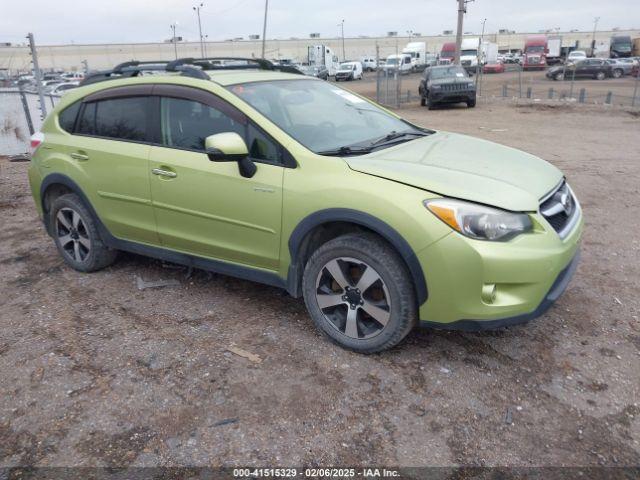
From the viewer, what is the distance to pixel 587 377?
302 cm

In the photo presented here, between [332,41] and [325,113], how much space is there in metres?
96.9

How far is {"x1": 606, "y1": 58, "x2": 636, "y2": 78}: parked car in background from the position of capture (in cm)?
3607

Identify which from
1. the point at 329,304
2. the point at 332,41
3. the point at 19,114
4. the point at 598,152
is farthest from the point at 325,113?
the point at 332,41

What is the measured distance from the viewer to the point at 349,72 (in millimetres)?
46938

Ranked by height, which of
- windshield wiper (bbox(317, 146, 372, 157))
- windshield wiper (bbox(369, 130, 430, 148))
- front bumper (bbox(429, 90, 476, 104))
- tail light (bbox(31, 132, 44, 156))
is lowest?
front bumper (bbox(429, 90, 476, 104))

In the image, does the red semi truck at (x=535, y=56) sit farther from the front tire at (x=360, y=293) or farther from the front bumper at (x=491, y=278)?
the front tire at (x=360, y=293)

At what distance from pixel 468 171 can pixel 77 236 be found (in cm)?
333

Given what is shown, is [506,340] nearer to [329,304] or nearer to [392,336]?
[392,336]

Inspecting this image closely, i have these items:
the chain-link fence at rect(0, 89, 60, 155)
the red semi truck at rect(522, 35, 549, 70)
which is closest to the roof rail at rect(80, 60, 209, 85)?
Result: the chain-link fence at rect(0, 89, 60, 155)

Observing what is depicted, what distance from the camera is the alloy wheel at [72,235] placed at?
454 cm

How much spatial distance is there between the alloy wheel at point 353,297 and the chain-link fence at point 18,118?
954cm

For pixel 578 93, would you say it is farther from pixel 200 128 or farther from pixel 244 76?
pixel 200 128

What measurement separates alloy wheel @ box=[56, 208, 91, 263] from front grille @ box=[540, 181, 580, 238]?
3556 millimetres

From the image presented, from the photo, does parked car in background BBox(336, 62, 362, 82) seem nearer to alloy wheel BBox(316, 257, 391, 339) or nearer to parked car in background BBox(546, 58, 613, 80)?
parked car in background BBox(546, 58, 613, 80)
